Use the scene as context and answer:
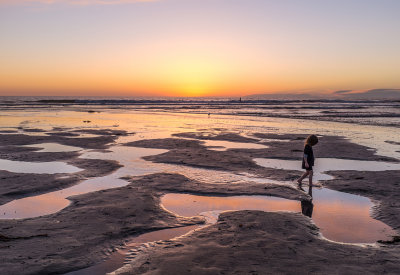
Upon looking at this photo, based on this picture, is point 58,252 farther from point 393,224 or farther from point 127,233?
point 393,224

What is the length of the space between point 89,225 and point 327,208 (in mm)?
6138

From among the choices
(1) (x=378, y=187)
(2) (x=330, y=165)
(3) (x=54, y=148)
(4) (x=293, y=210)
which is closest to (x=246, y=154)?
(2) (x=330, y=165)

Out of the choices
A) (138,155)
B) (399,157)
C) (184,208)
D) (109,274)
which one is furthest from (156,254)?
(399,157)

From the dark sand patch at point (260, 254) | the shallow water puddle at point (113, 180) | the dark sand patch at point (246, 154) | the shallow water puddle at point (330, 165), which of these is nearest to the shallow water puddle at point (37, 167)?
the shallow water puddle at point (113, 180)

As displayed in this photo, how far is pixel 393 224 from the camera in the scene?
7.69 m

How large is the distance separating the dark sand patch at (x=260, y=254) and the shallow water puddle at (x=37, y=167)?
830 centimetres

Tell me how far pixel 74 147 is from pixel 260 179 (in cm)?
1206

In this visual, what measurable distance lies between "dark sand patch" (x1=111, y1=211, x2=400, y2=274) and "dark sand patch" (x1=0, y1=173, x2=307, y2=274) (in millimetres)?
977

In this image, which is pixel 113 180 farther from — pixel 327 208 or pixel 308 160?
pixel 327 208

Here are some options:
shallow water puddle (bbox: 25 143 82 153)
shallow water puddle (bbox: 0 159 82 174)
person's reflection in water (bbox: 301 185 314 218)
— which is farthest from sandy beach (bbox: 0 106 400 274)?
shallow water puddle (bbox: 25 143 82 153)

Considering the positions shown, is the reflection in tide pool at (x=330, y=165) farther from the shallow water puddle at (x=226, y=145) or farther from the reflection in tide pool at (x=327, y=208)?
the shallow water puddle at (x=226, y=145)

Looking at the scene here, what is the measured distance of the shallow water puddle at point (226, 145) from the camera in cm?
1975

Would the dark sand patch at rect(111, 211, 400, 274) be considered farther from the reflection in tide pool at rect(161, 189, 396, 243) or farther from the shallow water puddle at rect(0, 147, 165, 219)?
the shallow water puddle at rect(0, 147, 165, 219)

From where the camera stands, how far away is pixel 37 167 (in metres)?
13.8
